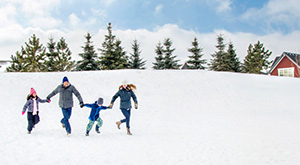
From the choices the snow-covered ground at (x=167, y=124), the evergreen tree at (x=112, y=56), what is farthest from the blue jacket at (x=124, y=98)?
the evergreen tree at (x=112, y=56)

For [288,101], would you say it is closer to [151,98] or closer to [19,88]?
[151,98]

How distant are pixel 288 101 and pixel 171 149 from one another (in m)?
14.1

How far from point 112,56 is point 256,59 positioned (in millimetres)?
33140

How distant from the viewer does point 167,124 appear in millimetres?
9875

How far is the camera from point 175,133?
324 inches

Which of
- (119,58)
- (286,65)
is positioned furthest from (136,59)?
(286,65)

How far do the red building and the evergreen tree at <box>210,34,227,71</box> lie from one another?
922 centimetres

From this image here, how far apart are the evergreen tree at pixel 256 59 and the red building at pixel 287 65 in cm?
1398

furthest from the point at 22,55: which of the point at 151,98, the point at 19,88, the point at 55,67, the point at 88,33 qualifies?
the point at 151,98

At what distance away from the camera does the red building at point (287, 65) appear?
102 feet

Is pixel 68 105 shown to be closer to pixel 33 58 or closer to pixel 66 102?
pixel 66 102

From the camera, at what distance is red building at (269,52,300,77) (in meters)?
31.0

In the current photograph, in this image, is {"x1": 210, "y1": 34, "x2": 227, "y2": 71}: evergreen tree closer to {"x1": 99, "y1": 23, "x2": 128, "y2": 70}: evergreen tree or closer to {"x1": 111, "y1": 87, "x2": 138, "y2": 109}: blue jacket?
{"x1": 99, "y1": 23, "x2": 128, "y2": 70}: evergreen tree

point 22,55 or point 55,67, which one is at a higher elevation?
point 22,55
